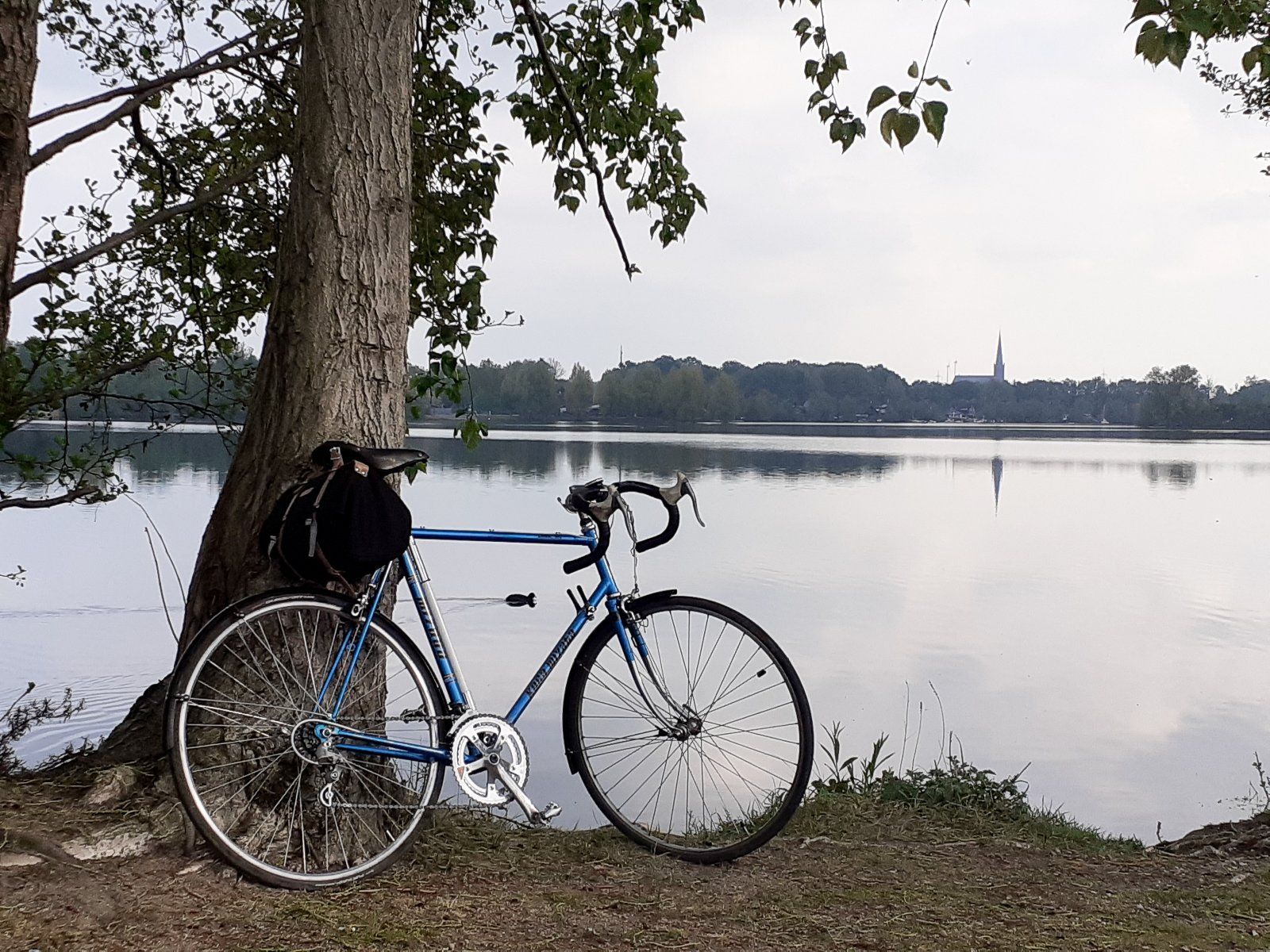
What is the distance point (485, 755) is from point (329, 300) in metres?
1.47

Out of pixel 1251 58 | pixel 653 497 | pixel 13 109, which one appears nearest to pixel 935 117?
pixel 1251 58

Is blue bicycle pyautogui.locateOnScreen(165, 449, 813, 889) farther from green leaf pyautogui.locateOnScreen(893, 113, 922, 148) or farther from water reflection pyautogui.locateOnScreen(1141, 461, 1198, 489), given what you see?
water reflection pyautogui.locateOnScreen(1141, 461, 1198, 489)

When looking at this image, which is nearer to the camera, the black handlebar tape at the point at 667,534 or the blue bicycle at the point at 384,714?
the blue bicycle at the point at 384,714

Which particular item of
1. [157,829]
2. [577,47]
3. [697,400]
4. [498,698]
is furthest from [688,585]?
[697,400]

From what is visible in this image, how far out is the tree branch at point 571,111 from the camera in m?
5.32

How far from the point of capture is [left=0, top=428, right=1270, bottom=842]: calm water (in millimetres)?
8180

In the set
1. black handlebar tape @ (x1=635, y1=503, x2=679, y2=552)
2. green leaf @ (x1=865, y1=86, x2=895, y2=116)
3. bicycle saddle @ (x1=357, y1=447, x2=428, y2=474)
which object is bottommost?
black handlebar tape @ (x1=635, y1=503, x2=679, y2=552)

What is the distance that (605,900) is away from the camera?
2.97 m

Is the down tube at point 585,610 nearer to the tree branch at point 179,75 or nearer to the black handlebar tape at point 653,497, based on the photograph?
the black handlebar tape at point 653,497

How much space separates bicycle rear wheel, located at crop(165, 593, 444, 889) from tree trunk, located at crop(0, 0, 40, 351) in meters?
1.29

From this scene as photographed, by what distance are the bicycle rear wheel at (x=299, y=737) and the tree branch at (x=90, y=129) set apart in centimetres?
249

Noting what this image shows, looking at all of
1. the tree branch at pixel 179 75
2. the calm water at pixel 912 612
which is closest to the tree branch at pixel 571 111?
the tree branch at pixel 179 75

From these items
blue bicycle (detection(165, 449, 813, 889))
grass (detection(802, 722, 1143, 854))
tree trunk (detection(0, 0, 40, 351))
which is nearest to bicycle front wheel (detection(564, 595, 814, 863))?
blue bicycle (detection(165, 449, 813, 889))

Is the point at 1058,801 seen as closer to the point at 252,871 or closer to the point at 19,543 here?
the point at 252,871
